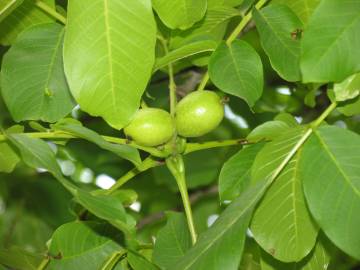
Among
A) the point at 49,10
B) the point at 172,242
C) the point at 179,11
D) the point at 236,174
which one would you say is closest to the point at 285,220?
the point at 236,174

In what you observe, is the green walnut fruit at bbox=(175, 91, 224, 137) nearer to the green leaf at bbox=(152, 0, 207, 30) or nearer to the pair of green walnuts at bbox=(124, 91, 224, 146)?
the pair of green walnuts at bbox=(124, 91, 224, 146)

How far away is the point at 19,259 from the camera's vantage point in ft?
4.86

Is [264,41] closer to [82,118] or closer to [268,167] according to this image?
[268,167]

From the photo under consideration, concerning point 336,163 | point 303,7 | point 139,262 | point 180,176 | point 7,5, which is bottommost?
point 139,262

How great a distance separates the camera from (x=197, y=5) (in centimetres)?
140

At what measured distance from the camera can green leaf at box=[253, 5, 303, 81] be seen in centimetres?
140

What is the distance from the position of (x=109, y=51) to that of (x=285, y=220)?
0.49m

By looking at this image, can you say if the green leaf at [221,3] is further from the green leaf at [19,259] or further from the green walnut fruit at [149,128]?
the green leaf at [19,259]

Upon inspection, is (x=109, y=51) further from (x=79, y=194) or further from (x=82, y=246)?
(x=82, y=246)

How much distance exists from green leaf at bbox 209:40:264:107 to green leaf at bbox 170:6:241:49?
0.11m

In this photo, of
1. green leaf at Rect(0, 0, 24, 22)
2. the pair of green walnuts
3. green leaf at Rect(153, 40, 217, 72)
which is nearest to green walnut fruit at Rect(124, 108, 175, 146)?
the pair of green walnuts

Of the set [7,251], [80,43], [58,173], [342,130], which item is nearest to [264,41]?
[342,130]

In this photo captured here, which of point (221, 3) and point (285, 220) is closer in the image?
point (285, 220)

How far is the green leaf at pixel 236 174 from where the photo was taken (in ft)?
4.77
